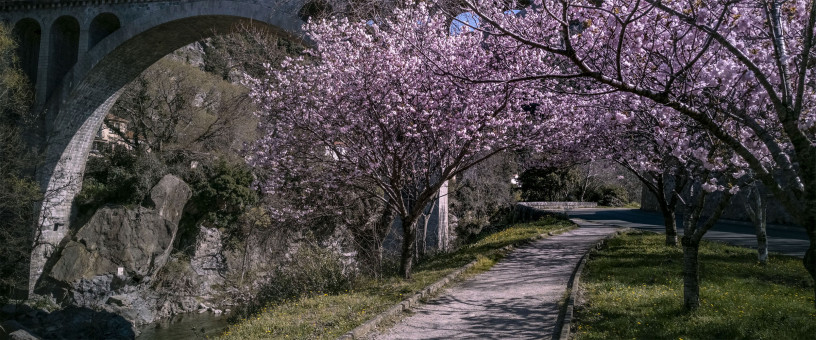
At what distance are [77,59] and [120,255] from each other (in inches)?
292

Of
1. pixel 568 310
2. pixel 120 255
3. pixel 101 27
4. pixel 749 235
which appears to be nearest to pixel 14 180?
pixel 120 255

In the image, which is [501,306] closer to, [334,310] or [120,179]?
[334,310]

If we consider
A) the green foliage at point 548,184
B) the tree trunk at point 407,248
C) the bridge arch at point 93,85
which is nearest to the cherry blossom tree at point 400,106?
the tree trunk at point 407,248

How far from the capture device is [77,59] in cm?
2092

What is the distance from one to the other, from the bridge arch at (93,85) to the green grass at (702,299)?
39.5 feet

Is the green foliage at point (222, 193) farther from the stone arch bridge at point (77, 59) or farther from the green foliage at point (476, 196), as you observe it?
the green foliage at point (476, 196)

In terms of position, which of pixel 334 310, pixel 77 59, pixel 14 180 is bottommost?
pixel 334 310

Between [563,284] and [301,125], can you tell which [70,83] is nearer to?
[301,125]

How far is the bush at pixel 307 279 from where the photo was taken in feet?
30.0

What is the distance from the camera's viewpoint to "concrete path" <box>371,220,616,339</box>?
20.2 ft

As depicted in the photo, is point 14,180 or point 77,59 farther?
point 77,59

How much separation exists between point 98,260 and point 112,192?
2.92 metres

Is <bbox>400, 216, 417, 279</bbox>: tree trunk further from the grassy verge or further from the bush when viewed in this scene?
the bush

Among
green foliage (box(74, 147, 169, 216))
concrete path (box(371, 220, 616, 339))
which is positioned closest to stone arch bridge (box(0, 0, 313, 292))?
green foliage (box(74, 147, 169, 216))
